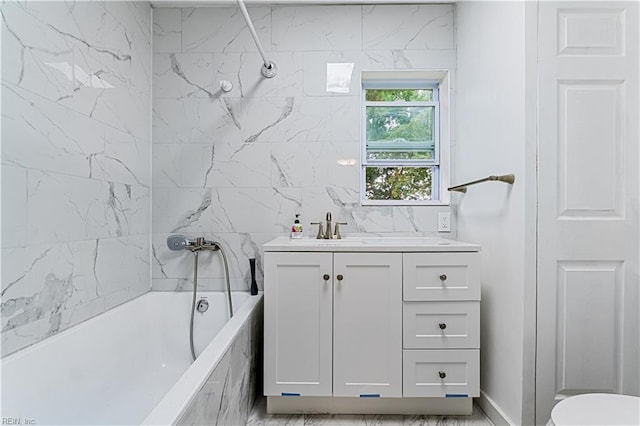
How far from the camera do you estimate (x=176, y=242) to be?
2305 mm

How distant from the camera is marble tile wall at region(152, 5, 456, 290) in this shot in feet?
7.50

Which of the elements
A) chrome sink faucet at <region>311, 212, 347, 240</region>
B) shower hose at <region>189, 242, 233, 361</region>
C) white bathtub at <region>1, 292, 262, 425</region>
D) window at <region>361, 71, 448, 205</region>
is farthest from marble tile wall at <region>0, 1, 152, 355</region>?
window at <region>361, 71, 448, 205</region>

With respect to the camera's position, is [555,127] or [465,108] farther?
[465,108]

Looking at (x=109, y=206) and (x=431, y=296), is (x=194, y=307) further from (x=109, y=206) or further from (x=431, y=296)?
(x=431, y=296)

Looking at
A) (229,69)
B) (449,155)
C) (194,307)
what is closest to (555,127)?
(449,155)

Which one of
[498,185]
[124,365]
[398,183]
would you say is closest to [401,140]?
[398,183]

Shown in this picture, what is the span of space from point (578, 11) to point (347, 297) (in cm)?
159

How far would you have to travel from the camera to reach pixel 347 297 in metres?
1.75

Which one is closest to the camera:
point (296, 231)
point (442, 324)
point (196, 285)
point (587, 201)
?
point (587, 201)

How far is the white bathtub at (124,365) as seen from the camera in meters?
1.19

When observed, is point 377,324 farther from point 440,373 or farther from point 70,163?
point 70,163

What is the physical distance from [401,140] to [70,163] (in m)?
1.90

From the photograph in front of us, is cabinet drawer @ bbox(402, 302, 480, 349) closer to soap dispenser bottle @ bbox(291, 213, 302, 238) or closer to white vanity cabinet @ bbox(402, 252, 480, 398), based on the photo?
white vanity cabinet @ bbox(402, 252, 480, 398)

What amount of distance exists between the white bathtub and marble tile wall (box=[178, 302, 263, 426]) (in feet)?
0.15
